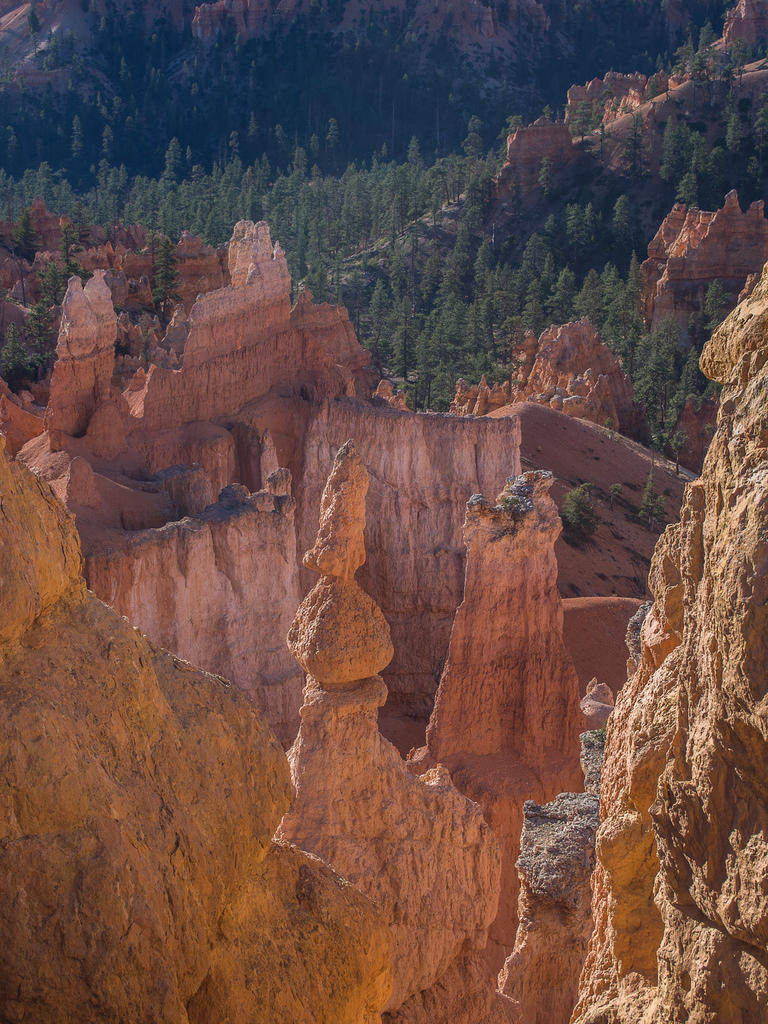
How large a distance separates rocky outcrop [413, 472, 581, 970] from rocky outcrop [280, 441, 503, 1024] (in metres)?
6.77

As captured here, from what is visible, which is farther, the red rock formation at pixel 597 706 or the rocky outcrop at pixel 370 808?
the red rock formation at pixel 597 706

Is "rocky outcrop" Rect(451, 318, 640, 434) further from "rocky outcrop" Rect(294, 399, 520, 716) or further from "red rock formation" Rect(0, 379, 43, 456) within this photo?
"rocky outcrop" Rect(294, 399, 520, 716)

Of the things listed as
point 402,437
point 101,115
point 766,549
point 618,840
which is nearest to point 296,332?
point 402,437

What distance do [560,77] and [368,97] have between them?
2010cm

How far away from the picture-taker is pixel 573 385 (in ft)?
161

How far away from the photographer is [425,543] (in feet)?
83.0

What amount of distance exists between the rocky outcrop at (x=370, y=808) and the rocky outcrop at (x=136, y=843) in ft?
13.6

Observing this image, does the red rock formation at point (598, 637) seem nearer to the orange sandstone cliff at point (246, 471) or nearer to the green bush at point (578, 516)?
the orange sandstone cliff at point (246, 471)

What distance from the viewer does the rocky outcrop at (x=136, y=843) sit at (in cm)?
504

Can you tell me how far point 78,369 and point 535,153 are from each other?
230ft

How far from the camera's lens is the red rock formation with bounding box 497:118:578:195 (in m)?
86.4

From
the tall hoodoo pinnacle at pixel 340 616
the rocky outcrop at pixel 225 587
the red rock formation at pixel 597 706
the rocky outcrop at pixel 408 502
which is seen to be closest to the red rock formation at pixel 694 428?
the rocky outcrop at pixel 408 502

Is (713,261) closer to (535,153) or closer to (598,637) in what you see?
(535,153)

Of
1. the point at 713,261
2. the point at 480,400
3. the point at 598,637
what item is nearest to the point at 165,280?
the point at 480,400
